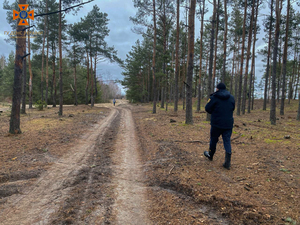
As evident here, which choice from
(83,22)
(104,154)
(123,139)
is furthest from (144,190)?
(83,22)

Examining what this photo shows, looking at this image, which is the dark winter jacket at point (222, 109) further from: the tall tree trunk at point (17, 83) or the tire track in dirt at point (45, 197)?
the tall tree trunk at point (17, 83)

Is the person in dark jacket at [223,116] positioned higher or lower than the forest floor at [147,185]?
higher

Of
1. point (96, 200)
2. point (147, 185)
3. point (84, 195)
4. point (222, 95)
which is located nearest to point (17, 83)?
point (84, 195)

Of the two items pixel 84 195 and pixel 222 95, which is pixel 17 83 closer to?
pixel 84 195

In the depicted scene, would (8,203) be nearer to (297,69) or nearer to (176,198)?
(176,198)

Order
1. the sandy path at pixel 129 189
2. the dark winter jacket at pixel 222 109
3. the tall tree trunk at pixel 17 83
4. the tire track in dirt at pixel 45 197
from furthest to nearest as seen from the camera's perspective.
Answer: the tall tree trunk at pixel 17 83, the dark winter jacket at pixel 222 109, the sandy path at pixel 129 189, the tire track in dirt at pixel 45 197

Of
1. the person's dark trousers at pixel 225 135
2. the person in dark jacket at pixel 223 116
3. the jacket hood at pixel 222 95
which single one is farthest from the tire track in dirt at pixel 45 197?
the jacket hood at pixel 222 95

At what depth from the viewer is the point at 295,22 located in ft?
72.3

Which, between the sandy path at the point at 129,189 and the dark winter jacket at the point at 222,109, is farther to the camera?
the dark winter jacket at the point at 222,109

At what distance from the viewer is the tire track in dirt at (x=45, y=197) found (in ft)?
8.02

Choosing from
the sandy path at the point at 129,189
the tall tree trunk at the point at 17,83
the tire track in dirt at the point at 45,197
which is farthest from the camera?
the tall tree trunk at the point at 17,83

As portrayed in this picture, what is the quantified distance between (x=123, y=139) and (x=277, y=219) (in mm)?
5917

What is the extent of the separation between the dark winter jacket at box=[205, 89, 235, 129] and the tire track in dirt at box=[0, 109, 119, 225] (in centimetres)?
350

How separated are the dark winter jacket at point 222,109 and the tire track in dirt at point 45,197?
3.50 m
